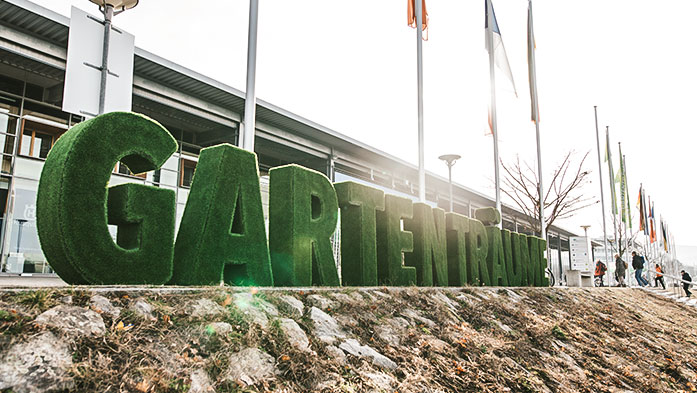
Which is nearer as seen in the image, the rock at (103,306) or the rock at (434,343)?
the rock at (103,306)

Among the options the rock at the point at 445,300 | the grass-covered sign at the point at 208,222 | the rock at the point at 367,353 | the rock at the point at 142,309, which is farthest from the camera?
the rock at the point at 445,300

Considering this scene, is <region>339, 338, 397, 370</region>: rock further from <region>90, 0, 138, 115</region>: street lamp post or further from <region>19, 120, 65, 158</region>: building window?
<region>19, 120, 65, 158</region>: building window

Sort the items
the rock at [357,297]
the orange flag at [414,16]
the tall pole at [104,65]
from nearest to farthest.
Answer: the rock at [357,297] → the tall pole at [104,65] → the orange flag at [414,16]

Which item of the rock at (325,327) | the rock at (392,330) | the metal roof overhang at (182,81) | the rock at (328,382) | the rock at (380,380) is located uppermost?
the metal roof overhang at (182,81)

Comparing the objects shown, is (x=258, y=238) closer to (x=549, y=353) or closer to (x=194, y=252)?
(x=194, y=252)

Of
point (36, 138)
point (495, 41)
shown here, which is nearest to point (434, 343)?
point (36, 138)

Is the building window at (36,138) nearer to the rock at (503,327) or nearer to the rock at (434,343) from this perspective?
the rock at (434,343)

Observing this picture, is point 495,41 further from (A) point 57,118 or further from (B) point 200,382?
(B) point 200,382

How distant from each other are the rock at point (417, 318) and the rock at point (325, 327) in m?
1.21

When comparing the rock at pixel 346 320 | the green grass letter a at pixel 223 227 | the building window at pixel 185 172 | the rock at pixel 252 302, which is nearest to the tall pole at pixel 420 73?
the green grass letter a at pixel 223 227

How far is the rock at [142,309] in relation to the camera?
9.89ft

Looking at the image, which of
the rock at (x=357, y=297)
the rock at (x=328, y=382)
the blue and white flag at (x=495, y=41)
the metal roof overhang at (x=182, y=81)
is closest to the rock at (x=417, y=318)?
the rock at (x=357, y=297)

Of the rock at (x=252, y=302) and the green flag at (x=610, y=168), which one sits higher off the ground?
the green flag at (x=610, y=168)

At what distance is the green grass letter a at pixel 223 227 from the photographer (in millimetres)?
4629
